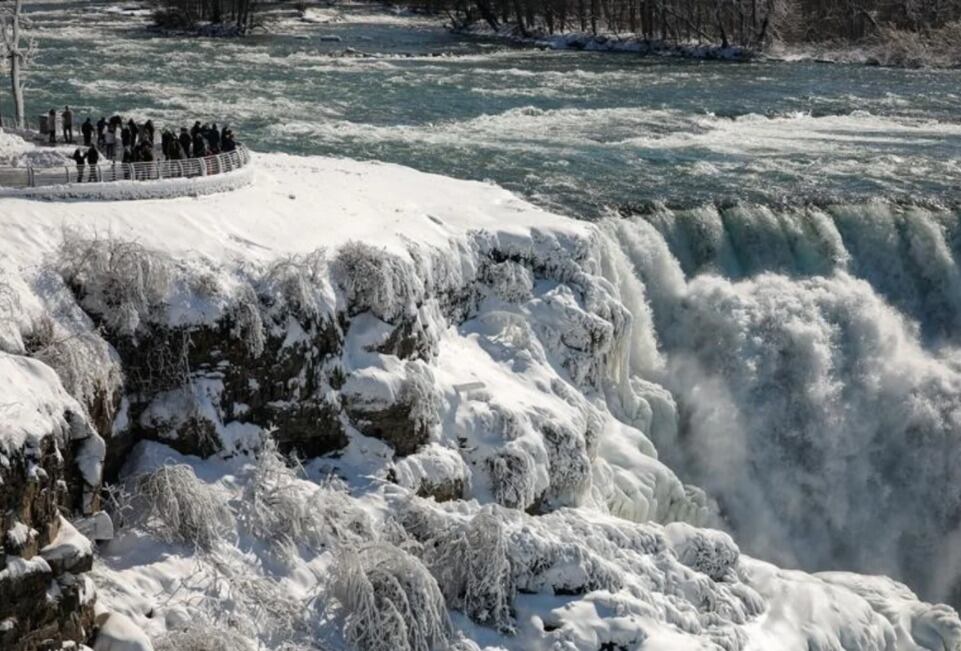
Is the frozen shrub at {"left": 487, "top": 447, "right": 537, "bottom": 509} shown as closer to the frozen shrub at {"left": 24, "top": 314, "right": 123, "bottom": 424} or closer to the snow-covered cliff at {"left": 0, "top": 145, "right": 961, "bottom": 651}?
the snow-covered cliff at {"left": 0, "top": 145, "right": 961, "bottom": 651}

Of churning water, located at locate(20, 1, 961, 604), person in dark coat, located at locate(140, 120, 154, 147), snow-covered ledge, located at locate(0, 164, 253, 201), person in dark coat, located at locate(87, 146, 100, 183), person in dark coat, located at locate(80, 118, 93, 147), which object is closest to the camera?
snow-covered ledge, located at locate(0, 164, 253, 201)

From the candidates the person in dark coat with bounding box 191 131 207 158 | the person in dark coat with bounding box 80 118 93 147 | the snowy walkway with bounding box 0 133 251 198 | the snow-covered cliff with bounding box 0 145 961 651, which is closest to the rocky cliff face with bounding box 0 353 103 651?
the snow-covered cliff with bounding box 0 145 961 651

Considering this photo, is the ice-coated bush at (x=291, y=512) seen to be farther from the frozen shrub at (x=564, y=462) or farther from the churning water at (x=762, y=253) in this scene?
the churning water at (x=762, y=253)

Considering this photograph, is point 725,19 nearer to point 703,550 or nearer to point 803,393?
point 803,393

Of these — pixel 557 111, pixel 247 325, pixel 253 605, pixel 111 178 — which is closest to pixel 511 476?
pixel 247 325

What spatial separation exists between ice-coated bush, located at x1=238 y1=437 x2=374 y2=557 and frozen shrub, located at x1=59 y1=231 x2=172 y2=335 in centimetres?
273

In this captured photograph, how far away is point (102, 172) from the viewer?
930 inches

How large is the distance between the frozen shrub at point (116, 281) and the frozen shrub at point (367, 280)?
3424 millimetres

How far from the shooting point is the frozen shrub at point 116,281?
65.0ft

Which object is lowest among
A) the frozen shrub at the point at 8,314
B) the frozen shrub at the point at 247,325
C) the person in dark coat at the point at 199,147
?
the frozen shrub at the point at 247,325

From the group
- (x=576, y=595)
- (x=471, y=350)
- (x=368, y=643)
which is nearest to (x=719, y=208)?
(x=471, y=350)

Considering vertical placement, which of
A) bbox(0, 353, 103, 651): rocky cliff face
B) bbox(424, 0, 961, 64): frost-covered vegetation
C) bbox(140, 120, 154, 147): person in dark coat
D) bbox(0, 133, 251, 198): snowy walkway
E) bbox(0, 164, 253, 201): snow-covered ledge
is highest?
bbox(424, 0, 961, 64): frost-covered vegetation

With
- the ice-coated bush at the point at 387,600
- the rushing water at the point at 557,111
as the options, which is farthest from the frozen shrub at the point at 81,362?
the rushing water at the point at 557,111

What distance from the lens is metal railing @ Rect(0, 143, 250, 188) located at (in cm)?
2298
